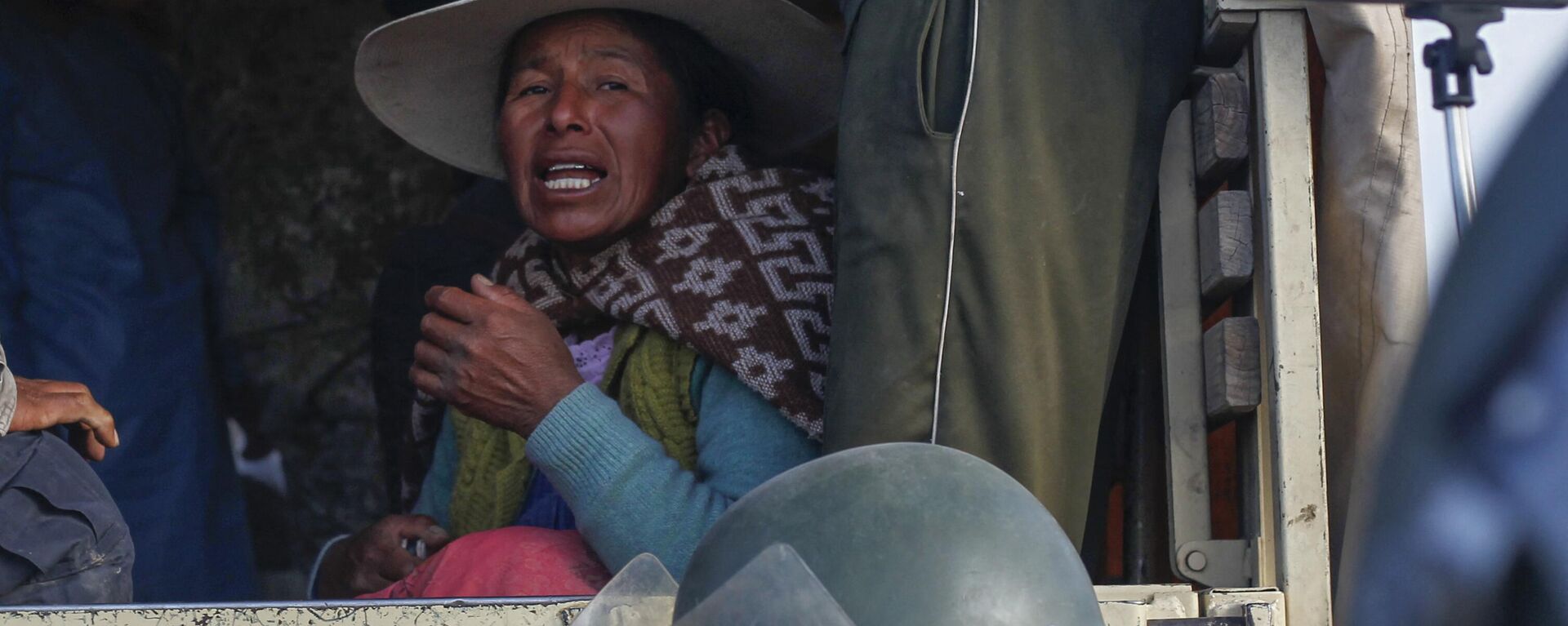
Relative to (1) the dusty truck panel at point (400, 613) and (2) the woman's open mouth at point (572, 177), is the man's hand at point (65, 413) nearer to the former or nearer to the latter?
(1) the dusty truck panel at point (400, 613)

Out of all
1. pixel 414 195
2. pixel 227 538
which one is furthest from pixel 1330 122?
pixel 227 538

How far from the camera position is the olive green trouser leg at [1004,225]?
6.97ft

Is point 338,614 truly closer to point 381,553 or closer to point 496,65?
point 381,553

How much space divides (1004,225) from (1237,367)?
34 centimetres

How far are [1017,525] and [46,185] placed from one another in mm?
2725

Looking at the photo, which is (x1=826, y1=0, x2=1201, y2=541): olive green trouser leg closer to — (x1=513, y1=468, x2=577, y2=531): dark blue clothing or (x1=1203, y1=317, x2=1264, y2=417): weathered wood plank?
(x1=1203, y1=317, x2=1264, y2=417): weathered wood plank

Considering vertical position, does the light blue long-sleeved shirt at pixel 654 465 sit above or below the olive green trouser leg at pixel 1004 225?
below

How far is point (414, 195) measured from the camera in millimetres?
3861

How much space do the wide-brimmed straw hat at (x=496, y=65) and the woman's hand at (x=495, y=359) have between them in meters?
0.54

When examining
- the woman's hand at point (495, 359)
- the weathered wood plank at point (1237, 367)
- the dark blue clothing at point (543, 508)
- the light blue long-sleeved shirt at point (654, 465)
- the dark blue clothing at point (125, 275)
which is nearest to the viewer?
the weathered wood plank at point (1237, 367)

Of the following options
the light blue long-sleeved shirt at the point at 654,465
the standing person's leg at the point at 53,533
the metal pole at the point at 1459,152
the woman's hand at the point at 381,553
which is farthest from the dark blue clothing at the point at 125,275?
the metal pole at the point at 1459,152

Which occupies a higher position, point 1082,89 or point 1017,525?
point 1082,89

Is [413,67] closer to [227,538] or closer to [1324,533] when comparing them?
[227,538]

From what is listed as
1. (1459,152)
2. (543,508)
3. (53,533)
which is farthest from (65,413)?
(1459,152)
